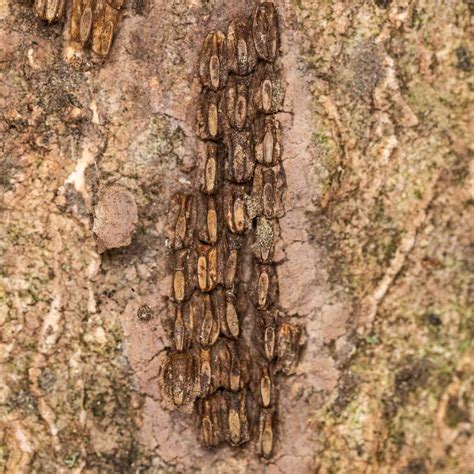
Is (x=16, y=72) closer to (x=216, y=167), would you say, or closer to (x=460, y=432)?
(x=216, y=167)

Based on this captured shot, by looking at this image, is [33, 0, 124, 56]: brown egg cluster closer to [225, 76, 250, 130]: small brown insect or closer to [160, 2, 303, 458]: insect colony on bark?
[160, 2, 303, 458]: insect colony on bark

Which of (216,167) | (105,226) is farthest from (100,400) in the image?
(216,167)

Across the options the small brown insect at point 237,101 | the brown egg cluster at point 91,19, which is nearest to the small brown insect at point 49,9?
the brown egg cluster at point 91,19

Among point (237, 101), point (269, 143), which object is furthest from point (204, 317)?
point (237, 101)

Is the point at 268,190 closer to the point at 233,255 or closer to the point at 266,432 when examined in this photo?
the point at 233,255

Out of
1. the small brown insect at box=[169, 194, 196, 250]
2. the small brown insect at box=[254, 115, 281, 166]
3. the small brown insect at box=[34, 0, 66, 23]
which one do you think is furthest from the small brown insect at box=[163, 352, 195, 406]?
the small brown insect at box=[34, 0, 66, 23]

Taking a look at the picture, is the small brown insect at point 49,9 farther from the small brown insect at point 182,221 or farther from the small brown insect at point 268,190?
the small brown insect at point 268,190
